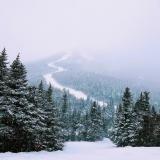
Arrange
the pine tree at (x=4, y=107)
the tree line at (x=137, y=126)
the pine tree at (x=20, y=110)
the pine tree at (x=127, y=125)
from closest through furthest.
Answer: the pine tree at (x=4, y=107) → the pine tree at (x=20, y=110) → the tree line at (x=137, y=126) → the pine tree at (x=127, y=125)

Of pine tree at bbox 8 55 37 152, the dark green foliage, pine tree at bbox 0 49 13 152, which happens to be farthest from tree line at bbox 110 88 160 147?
pine tree at bbox 0 49 13 152

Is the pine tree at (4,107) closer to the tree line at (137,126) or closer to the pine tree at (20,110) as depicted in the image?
the pine tree at (20,110)

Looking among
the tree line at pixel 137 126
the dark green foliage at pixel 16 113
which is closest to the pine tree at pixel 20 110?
the dark green foliage at pixel 16 113

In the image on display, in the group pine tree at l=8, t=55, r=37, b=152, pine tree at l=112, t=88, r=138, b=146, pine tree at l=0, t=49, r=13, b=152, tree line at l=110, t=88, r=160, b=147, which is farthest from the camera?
pine tree at l=112, t=88, r=138, b=146

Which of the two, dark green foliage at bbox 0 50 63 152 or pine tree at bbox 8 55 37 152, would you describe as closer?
dark green foliage at bbox 0 50 63 152

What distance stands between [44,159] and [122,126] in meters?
41.0

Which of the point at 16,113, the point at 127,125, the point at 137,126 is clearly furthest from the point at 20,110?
the point at 127,125

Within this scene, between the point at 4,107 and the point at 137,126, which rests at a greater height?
the point at 137,126

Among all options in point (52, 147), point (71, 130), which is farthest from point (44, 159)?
point (71, 130)

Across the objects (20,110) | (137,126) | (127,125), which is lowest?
(20,110)

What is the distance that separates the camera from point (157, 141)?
5984 centimetres

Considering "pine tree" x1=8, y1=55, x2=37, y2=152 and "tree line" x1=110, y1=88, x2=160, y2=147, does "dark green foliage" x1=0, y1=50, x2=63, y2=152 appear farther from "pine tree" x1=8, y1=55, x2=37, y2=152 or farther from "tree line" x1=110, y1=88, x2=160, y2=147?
"tree line" x1=110, y1=88, x2=160, y2=147

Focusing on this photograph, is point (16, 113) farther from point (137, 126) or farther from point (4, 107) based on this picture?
point (137, 126)

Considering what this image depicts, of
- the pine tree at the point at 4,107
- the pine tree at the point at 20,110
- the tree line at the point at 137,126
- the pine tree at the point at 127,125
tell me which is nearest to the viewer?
the pine tree at the point at 4,107
